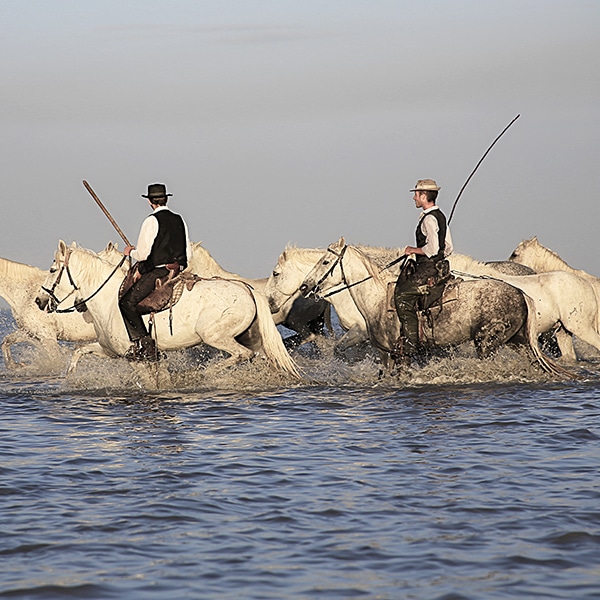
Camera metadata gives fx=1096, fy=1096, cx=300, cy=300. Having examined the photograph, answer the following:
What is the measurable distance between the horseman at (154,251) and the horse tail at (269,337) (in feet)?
3.54

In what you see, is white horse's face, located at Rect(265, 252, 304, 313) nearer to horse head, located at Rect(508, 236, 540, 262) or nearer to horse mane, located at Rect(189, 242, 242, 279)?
horse mane, located at Rect(189, 242, 242, 279)

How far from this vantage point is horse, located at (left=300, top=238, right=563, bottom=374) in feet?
41.4

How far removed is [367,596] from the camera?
18.6ft

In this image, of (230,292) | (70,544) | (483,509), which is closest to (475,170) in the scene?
(230,292)

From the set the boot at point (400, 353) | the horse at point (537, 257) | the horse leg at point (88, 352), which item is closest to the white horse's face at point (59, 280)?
the horse leg at point (88, 352)

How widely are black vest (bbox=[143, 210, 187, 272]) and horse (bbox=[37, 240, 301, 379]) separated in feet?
1.48

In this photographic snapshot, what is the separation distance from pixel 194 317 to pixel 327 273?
1.85 meters

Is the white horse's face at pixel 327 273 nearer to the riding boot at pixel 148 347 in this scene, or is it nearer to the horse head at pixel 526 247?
the riding boot at pixel 148 347

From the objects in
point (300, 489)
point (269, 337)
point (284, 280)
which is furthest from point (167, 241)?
point (300, 489)

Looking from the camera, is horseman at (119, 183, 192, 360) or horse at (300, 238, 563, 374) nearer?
horseman at (119, 183, 192, 360)

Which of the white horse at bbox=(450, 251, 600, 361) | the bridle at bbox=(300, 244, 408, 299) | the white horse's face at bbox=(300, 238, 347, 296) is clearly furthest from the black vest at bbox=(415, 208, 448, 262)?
the white horse at bbox=(450, 251, 600, 361)

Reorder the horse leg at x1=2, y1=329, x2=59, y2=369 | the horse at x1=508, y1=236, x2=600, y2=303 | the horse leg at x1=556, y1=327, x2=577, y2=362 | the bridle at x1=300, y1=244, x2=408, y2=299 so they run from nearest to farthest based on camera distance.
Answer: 1. the bridle at x1=300, y1=244, x2=408, y2=299
2. the horse leg at x1=556, y1=327, x2=577, y2=362
3. the horse leg at x1=2, y1=329, x2=59, y2=369
4. the horse at x1=508, y1=236, x2=600, y2=303

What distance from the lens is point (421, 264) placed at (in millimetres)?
12344

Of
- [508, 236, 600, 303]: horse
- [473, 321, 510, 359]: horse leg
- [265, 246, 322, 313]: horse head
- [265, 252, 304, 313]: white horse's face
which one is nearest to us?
[473, 321, 510, 359]: horse leg
